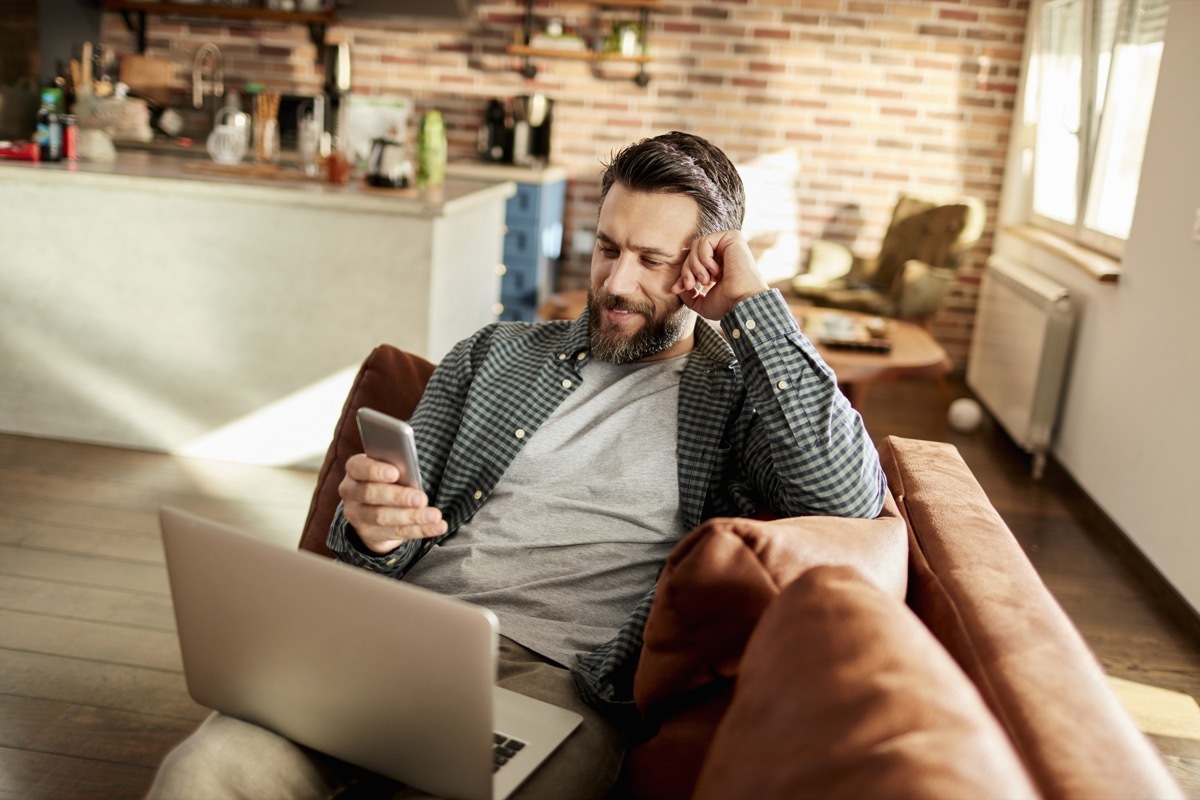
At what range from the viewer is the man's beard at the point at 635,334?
1.65 m

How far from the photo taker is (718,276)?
1592mm

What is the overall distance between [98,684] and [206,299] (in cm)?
162

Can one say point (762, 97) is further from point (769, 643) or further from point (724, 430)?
point (769, 643)

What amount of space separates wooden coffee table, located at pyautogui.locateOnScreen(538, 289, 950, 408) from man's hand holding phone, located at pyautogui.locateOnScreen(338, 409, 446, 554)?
221cm

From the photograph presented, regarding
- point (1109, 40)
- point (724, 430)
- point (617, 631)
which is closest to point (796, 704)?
point (617, 631)

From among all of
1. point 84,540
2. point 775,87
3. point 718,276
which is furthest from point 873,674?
point 775,87

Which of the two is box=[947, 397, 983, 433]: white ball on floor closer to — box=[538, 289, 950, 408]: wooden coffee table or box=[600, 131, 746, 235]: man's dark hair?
box=[538, 289, 950, 408]: wooden coffee table

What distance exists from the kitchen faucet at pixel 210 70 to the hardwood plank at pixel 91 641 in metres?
4.35

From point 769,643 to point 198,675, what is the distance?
2.07 feet

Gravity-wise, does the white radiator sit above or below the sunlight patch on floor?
above

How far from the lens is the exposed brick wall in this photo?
5.82 meters

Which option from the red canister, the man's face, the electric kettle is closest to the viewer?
the man's face

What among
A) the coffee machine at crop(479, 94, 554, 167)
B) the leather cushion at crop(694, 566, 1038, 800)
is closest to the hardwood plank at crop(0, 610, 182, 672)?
the leather cushion at crop(694, 566, 1038, 800)

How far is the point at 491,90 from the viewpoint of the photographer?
616 cm
